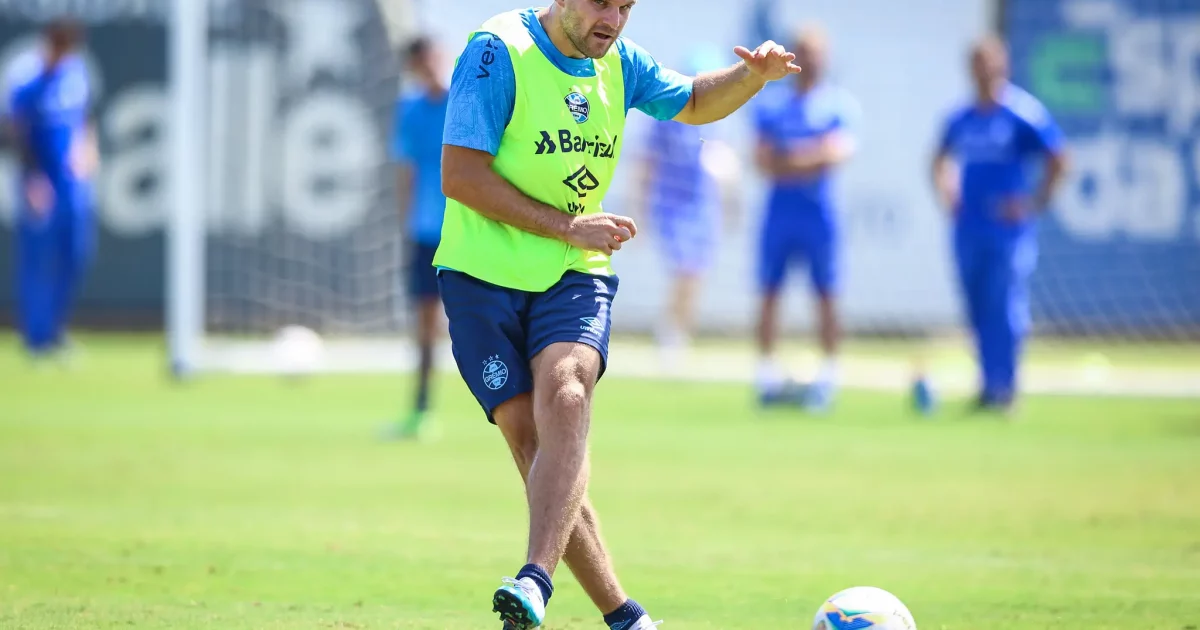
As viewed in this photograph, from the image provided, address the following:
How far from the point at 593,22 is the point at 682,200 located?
46.6ft

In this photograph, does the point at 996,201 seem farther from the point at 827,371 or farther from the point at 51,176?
the point at 51,176

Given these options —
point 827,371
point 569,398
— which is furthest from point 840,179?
point 569,398

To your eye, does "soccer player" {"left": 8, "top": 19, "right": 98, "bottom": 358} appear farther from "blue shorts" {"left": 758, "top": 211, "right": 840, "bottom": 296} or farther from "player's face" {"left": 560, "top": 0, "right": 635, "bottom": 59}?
"player's face" {"left": 560, "top": 0, "right": 635, "bottom": 59}

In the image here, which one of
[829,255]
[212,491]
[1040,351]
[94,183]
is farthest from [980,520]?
[94,183]

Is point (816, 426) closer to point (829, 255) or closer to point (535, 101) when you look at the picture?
point (829, 255)

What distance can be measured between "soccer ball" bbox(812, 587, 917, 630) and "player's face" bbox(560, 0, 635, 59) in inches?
79.7

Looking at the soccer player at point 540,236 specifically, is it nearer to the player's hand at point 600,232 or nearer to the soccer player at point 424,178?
the player's hand at point 600,232

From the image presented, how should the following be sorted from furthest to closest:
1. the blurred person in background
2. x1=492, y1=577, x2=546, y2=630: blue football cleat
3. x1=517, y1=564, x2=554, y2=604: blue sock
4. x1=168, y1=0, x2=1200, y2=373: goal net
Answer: x1=168, y1=0, x2=1200, y2=373: goal net, the blurred person in background, x1=517, y1=564, x2=554, y2=604: blue sock, x1=492, y1=577, x2=546, y2=630: blue football cleat

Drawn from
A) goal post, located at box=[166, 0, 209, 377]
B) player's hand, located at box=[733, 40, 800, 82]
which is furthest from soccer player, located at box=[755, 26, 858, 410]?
player's hand, located at box=[733, 40, 800, 82]

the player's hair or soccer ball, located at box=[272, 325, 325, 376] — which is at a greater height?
the player's hair

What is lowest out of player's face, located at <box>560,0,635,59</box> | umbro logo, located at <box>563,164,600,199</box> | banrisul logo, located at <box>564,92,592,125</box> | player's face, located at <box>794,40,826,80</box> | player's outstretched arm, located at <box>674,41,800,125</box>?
umbro logo, located at <box>563,164,600,199</box>

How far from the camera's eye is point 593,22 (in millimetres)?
5719

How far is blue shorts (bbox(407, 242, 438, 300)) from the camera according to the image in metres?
12.7

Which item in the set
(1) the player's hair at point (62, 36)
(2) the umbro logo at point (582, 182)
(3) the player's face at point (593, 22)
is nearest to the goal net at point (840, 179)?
(1) the player's hair at point (62, 36)
